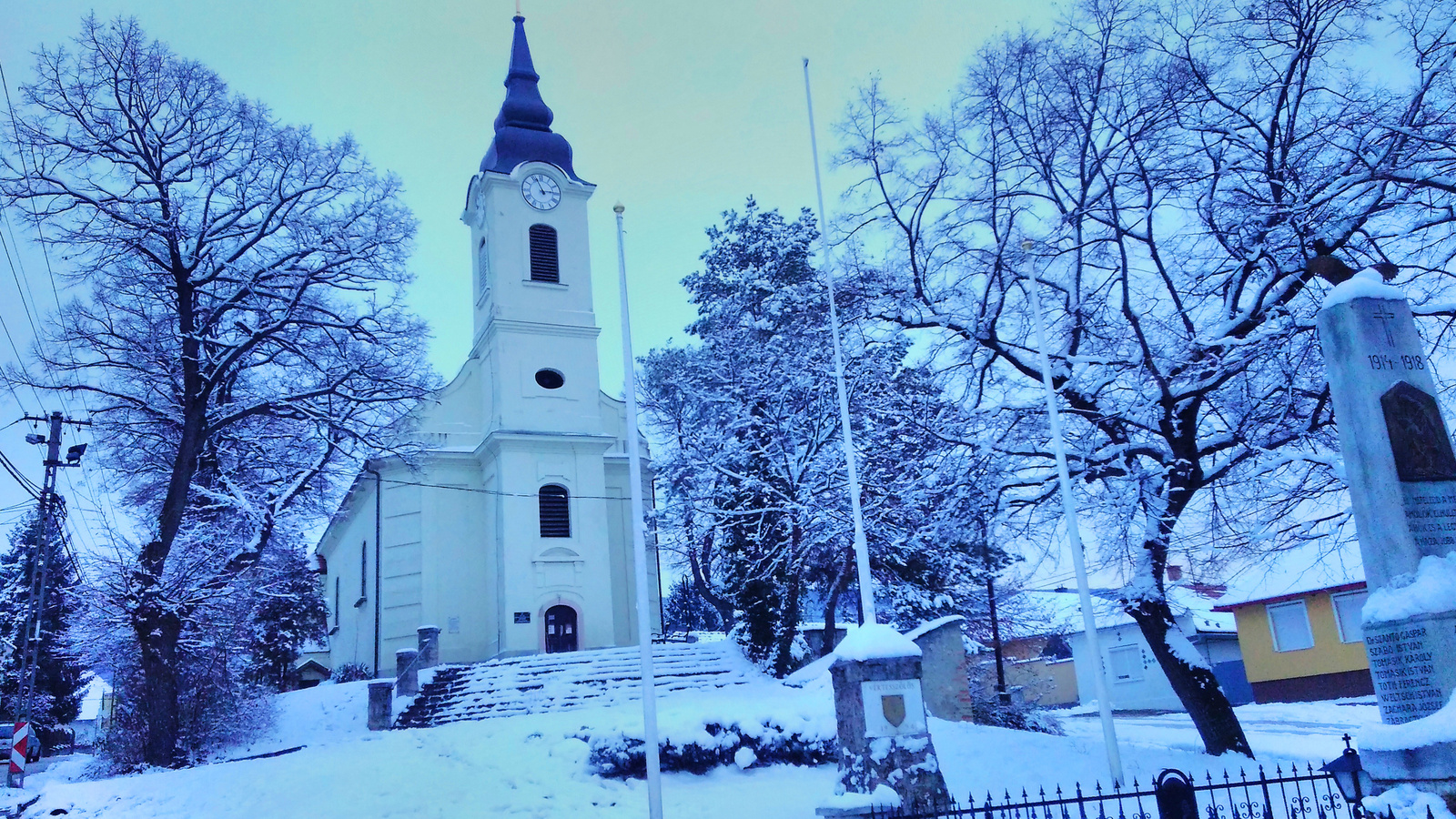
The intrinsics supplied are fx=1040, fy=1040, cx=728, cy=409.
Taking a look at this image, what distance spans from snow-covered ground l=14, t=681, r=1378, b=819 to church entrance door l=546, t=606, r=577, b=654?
445 inches

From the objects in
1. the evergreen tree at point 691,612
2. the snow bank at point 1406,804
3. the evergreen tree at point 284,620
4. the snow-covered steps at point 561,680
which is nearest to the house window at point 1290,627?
the snow-covered steps at point 561,680

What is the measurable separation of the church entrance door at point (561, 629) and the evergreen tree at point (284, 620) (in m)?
6.90

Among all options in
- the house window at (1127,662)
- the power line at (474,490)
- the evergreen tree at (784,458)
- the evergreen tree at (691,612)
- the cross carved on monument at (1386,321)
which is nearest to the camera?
the cross carved on monument at (1386,321)

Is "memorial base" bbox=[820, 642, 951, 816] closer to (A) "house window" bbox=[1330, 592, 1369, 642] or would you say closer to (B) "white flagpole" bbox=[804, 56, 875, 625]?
(B) "white flagpole" bbox=[804, 56, 875, 625]

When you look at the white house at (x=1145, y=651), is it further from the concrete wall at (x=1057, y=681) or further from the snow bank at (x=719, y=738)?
the snow bank at (x=719, y=738)

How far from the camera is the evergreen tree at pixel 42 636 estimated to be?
35.5 metres

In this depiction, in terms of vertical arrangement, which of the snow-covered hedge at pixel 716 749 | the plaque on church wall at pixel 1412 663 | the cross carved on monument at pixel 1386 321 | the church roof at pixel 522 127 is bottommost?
the snow-covered hedge at pixel 716 749

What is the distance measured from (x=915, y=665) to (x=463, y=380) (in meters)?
25.7

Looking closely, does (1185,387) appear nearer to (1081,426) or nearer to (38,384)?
(1081,426)

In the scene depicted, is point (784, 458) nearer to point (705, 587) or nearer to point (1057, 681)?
point (705, 587)

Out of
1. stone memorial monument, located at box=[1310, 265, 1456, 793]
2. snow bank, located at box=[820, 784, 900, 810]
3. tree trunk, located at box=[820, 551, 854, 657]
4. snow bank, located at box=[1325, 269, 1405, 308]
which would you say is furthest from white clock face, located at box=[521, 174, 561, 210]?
snow bank, located at box=[1325, 269, 1405, 308]

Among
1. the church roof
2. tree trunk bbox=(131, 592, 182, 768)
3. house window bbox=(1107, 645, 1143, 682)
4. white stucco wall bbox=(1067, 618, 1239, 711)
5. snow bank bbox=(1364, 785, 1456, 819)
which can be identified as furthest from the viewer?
house window bbox=(1107, 645, 1143, 682)

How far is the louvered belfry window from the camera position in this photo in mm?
33406

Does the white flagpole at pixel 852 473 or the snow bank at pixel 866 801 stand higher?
the white flagpole at pixel 852 473
